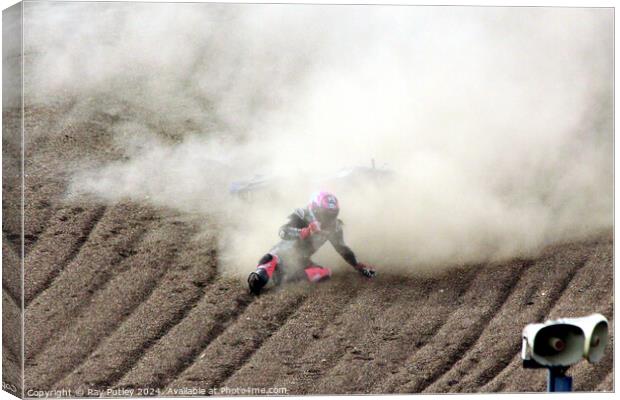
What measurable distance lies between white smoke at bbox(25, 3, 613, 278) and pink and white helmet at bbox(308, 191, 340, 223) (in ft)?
0.38

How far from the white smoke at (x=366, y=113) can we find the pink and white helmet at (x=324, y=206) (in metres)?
0.11

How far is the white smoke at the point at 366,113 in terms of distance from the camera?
20.5 metres

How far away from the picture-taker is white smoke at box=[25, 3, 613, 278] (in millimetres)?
20453

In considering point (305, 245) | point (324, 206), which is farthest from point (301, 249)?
point (324, 206)

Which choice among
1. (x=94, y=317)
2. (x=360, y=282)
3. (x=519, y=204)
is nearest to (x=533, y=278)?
(x=519, y=204)

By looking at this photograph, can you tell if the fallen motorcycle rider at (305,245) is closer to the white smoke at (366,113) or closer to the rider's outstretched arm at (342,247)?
the rider's outstretched arm at (342,247)

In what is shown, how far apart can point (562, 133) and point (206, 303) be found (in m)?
5.65

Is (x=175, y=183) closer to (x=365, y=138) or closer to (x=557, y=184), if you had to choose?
(x=365, y=138)

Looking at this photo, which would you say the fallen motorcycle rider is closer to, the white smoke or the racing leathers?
the racing leathers

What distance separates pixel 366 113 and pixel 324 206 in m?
1.45

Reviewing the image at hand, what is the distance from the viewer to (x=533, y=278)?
2111 centimetres

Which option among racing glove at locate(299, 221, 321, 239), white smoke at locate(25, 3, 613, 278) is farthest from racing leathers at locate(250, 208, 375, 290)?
white smoke at locate(25, 3, 613, 278)

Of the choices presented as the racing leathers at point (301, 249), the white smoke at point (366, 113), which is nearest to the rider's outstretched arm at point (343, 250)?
the racing leathers at point (301, 249)

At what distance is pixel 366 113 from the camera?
68.3 ft
